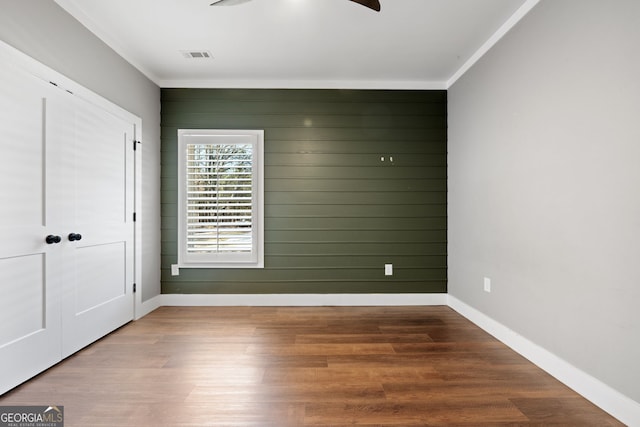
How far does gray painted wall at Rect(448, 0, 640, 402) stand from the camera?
6.10 ft

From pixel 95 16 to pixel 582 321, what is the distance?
4423 mm

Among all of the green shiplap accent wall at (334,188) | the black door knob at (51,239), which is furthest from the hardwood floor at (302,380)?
the black door knob at (51,239)

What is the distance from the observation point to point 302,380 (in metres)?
2.31

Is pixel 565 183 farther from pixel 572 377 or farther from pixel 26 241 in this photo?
pixel 26 241

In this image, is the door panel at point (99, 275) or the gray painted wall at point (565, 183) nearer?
the gray painted wall at point (565, 183)

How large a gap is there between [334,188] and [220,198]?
56.9 inches

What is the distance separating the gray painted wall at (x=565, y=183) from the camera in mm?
1860

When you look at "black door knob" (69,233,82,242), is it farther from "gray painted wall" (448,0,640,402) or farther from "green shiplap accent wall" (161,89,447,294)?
"gray painted wall" (448,0,640,402)

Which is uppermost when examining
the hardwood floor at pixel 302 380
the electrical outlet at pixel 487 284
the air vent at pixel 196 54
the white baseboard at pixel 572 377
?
the air vent at pixel 196 54

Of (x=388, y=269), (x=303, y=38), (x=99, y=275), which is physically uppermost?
(x=303, y=38)

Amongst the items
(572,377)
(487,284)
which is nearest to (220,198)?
(487,284)

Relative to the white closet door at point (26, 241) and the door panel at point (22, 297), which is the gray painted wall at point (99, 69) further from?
the door panel at point (22, 297)

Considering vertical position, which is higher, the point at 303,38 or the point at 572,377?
the point at 303,38

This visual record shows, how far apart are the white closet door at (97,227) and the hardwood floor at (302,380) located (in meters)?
0.25
